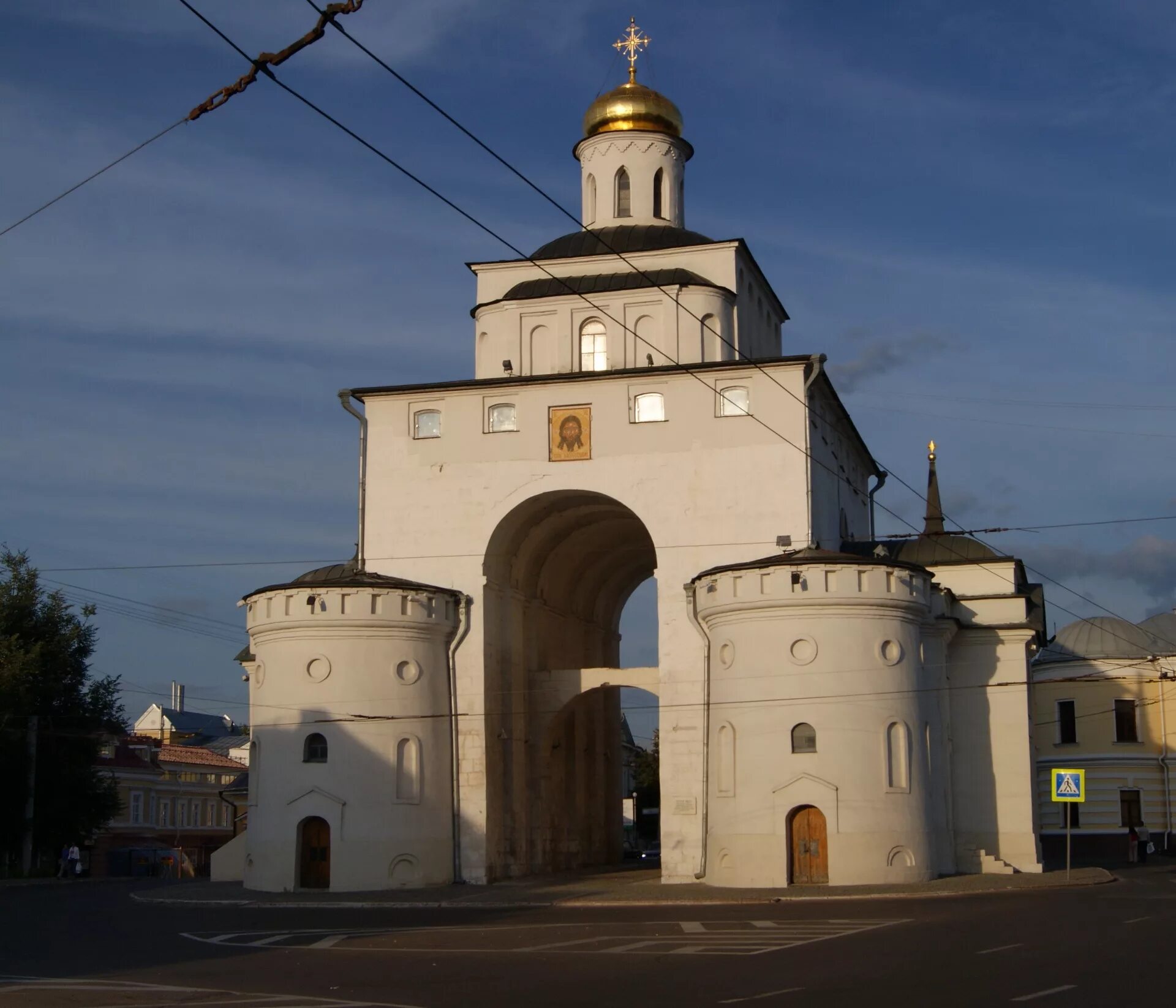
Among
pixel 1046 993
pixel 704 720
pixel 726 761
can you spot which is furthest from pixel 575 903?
pixel 1046 993

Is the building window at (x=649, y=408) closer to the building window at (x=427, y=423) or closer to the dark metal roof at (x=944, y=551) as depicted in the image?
the building window at (x=427, y=423)

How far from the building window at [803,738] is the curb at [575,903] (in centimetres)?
358

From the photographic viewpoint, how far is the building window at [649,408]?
3369cm

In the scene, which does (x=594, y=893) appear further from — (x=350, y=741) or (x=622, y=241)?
(x=622, y=241)

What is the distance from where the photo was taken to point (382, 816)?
3145 cm

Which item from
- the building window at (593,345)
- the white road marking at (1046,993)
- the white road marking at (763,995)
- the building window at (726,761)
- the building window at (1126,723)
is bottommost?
the white road marking at (763,995)

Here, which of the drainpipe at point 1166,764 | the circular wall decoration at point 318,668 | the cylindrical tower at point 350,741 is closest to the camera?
the cylindrical tower at point 350,741

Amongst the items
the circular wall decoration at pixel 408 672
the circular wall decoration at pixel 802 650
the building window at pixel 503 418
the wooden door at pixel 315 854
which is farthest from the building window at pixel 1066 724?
the wooden door at pixel 315 854

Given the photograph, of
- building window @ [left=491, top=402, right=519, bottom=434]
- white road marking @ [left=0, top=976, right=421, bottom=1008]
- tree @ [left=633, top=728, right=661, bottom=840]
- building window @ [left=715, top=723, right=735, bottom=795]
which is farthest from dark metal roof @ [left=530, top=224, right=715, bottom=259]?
tree @ [left=633, top=728, right=661, bottom=840]

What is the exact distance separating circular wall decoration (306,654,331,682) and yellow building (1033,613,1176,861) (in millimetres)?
25825

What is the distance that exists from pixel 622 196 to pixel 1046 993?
3073 centimetres

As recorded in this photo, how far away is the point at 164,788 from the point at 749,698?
42.7 meters

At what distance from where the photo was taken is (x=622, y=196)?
132 ft

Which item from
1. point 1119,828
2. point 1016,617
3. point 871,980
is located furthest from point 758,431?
point 1119,828
